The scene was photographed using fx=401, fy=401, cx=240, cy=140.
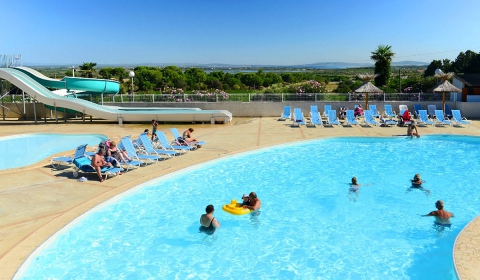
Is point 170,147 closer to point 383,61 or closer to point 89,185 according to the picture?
point 89,185

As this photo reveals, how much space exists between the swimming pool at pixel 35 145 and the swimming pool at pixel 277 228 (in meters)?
6.49

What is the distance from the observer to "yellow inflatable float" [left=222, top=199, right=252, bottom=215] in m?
8.83

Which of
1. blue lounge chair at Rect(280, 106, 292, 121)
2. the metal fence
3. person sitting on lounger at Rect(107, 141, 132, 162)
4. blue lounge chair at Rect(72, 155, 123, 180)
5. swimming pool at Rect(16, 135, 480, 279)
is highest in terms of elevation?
the metal fence

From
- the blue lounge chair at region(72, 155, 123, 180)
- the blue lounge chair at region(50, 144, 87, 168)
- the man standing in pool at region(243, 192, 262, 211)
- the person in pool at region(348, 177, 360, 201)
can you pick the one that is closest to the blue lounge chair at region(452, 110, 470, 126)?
the person in pool at region(348, 177, 360, 201)

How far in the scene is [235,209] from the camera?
8883mm

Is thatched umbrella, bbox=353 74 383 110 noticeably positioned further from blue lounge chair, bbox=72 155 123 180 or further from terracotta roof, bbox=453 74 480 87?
blue lounge chair, bbox=72 155 123 180

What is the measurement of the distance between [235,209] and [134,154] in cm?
443

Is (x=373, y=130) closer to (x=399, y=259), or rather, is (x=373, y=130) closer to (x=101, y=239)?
(x=399, y=259)

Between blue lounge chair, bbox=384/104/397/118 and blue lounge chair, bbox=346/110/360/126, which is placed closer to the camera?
blue lounge chair, bbox=346/110/360/126

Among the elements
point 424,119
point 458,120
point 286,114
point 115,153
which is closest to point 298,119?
point 286,114

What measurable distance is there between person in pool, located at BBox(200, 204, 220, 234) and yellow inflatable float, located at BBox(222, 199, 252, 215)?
2.87 ft

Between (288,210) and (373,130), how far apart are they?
1089 centimetres

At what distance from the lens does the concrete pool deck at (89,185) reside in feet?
21.0

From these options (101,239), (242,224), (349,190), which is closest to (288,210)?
(242,224)
